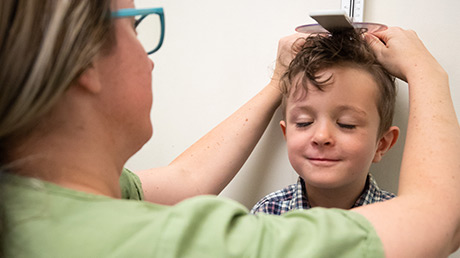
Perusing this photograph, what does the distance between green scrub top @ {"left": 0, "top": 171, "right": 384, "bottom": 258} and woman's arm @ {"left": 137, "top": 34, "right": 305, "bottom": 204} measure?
1.69 feet

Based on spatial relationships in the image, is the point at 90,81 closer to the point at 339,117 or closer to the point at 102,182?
the point at 102,182

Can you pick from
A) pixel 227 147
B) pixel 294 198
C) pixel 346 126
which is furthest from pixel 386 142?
pixel 227 147

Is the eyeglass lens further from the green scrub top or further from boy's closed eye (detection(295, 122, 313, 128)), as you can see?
boy's closed eye (detection(295, 122, 313, 128))

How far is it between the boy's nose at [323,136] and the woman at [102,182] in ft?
0.91

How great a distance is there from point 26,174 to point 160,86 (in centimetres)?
87

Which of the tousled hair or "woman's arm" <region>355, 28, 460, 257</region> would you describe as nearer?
"woman's arm" <region>355, 28, 460, 257</region>

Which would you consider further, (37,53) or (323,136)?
(323,136)

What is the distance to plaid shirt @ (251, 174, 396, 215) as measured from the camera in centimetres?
112

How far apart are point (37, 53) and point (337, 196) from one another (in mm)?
842

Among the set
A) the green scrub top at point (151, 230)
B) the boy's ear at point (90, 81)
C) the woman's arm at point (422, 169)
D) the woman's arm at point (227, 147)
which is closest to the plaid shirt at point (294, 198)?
the woman's arm at point (227, 147)

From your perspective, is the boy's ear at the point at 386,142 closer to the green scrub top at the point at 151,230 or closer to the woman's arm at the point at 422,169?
the woman's arm at the point at 422,169

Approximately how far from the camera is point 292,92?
44.3 inches

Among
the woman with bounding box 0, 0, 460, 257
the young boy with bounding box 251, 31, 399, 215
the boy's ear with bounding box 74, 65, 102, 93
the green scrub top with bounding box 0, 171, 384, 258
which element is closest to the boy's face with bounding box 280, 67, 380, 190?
the young boy with bounding box 251, 31, 399, 215

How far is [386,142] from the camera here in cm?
111
